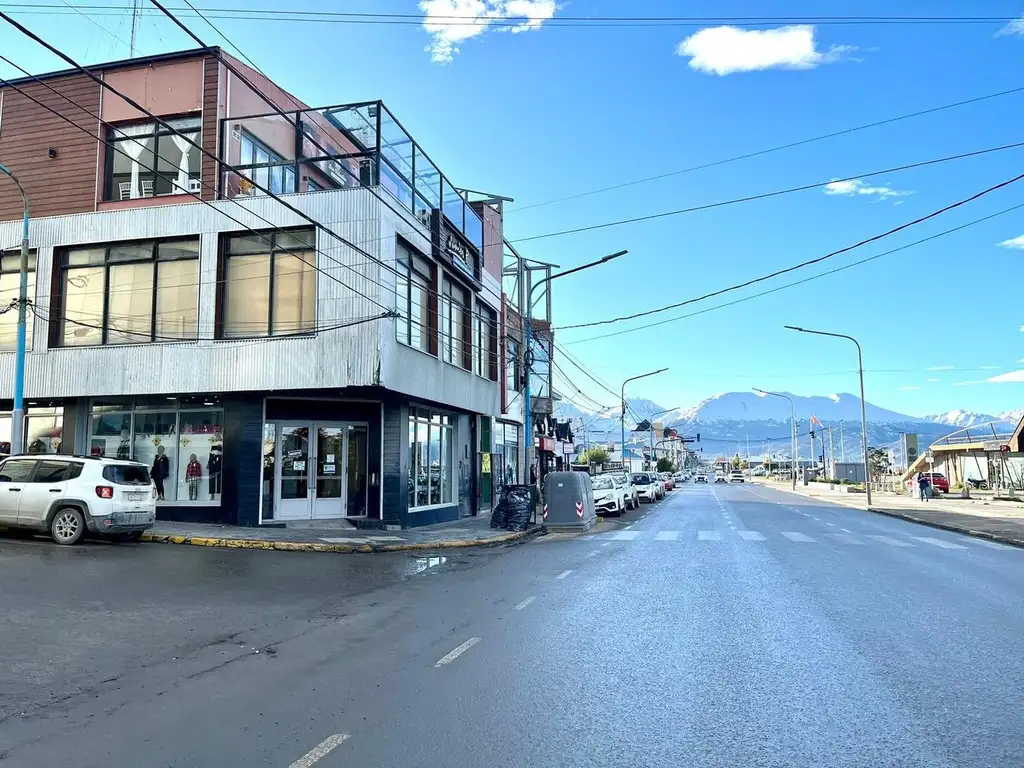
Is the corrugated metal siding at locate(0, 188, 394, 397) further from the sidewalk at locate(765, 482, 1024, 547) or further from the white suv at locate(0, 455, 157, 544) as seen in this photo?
the sidewalk at locate(765, 482, 1024, 547)

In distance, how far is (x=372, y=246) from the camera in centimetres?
1988

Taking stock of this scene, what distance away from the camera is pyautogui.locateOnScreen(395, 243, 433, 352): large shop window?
2178 cm

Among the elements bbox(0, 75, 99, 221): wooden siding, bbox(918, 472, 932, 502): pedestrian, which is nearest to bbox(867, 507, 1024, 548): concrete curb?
bbox(918, 472, 932, 502): pedestrian

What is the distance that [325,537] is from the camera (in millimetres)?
18484

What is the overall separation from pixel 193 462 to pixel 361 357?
5.89 m

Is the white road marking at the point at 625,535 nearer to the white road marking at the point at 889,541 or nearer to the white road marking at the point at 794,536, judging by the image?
the white road marking at the point at 794,536

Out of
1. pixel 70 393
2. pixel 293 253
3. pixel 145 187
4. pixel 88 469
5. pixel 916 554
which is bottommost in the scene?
pixel 916 554

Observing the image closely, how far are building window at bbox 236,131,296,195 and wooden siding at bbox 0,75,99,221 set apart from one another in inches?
181

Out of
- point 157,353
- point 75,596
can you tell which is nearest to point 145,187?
point 157,353

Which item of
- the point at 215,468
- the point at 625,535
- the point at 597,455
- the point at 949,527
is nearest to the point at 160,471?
the point at 215,468

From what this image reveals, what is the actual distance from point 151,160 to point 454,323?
10.4 meters

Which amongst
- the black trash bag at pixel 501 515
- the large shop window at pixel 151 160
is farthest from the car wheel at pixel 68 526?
the black trash bag at pixel 501 515

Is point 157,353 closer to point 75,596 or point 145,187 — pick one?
point 145,187

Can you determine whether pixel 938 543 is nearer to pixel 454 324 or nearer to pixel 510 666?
pixel 454 324
